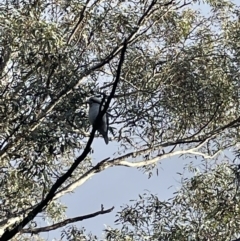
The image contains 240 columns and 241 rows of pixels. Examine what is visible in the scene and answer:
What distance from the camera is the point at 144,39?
20.8 feet

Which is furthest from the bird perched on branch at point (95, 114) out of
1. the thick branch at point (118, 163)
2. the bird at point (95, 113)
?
the thick branch at point (118, 163)

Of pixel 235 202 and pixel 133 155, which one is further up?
pixel 133 155

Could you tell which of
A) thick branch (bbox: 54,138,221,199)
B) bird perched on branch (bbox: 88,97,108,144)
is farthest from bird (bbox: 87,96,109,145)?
thick branch (bbox: 54,138,221,199)

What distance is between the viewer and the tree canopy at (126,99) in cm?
479

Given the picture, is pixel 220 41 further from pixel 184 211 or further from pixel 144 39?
pixel 184 211

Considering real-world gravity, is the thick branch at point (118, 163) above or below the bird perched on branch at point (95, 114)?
above

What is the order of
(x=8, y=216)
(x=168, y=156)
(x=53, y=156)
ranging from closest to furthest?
1. (x=53, y=156)
2. (x=8, y=216)
3. (x=168, y=156)

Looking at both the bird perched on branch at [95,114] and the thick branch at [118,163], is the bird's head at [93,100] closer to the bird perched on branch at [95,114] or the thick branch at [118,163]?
the bird perched on branch at [95,114]

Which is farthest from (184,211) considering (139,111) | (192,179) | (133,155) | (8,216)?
(8,216)

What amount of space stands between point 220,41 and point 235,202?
190cm

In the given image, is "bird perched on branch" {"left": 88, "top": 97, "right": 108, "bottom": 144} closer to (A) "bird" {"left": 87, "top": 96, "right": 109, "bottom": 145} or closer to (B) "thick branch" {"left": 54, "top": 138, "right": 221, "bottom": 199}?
(A) "bird" {"left": 87, "top": 96, "right": 109, "bottom": 145}

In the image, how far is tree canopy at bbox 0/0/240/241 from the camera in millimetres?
4785

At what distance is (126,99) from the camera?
5.65m

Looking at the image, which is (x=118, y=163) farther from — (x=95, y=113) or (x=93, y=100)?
(x=95, y=113)
